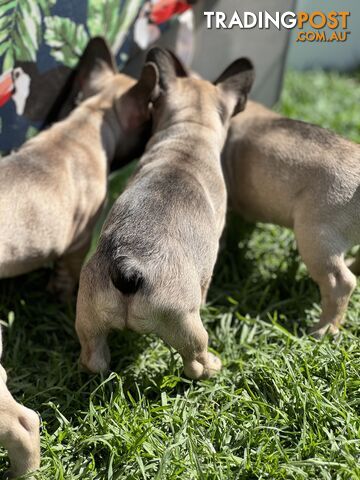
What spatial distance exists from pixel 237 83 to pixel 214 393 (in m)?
2.32

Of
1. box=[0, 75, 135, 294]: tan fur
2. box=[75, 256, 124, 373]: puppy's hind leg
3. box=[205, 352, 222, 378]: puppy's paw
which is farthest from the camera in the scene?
box=[0, 75, 135, 294]: tan fur

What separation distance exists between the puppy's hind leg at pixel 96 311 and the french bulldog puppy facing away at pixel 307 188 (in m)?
1.50

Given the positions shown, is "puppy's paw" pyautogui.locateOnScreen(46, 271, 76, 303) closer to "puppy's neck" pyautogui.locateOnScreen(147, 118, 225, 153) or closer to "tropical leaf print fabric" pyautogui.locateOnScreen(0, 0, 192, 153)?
"tropical leaf print fabric" pyautogui.locateOnScreen(0, 0, 192, 153)

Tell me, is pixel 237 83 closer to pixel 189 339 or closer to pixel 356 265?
pixel 356 265

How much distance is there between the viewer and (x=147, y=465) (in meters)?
3.34

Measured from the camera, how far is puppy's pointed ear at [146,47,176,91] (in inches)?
187

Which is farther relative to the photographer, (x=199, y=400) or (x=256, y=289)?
(x=256, y=289)

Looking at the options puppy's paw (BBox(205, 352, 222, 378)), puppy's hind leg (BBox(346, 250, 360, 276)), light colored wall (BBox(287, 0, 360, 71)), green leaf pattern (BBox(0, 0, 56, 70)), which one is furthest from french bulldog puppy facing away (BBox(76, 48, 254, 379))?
light colored wall (BBox(287, 0, 360, 71))

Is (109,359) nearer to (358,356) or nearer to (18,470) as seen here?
(18,470)

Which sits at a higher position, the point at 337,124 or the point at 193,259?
the point at 193,259

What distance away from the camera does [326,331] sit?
14.1ft

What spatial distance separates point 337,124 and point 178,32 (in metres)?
2.20

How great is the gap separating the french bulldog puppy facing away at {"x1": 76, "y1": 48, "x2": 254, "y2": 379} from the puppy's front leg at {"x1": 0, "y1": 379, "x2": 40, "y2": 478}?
24.3 inches

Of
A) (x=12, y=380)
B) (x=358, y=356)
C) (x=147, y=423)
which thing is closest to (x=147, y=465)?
(x=147, y=423)
